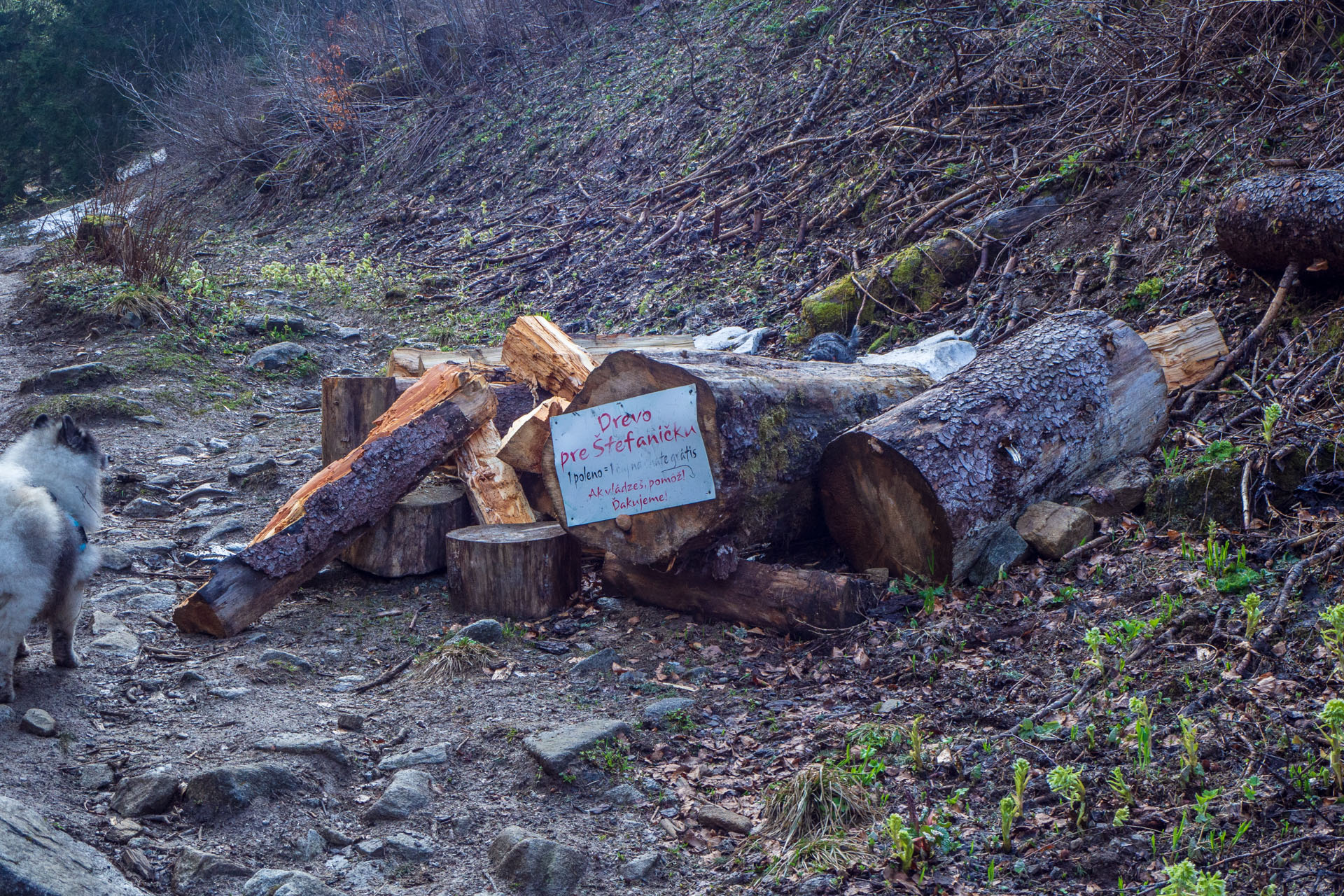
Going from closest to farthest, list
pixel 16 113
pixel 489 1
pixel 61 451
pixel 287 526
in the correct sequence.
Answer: pixel 61 451 → pixel 287 526 → pixel 489 1 → pixel 16 113

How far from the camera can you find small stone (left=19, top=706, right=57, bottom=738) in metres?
3.18

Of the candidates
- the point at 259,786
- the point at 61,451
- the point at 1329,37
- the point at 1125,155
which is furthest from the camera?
the point at 1125,155

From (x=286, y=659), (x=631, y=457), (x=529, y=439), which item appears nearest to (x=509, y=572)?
(x=529, y=439)

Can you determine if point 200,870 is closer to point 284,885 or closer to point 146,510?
point 284,885

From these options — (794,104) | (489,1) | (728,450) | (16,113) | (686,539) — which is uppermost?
(16,113)

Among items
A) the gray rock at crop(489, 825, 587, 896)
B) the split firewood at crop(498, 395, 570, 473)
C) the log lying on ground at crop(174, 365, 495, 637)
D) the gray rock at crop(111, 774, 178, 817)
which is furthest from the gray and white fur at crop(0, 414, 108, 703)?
the gray rock at crop(489, 825, 587, 896)

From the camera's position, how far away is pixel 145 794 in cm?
279

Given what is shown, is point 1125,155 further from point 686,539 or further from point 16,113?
point 16,113

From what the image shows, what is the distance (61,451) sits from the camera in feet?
12.0

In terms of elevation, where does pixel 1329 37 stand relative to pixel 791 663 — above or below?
above

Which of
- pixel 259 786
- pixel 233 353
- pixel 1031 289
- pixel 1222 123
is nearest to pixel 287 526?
pixel 259 786

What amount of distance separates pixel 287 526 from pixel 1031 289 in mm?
5044

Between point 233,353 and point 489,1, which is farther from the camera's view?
point 489,1

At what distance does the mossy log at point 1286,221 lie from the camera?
15.1ft
